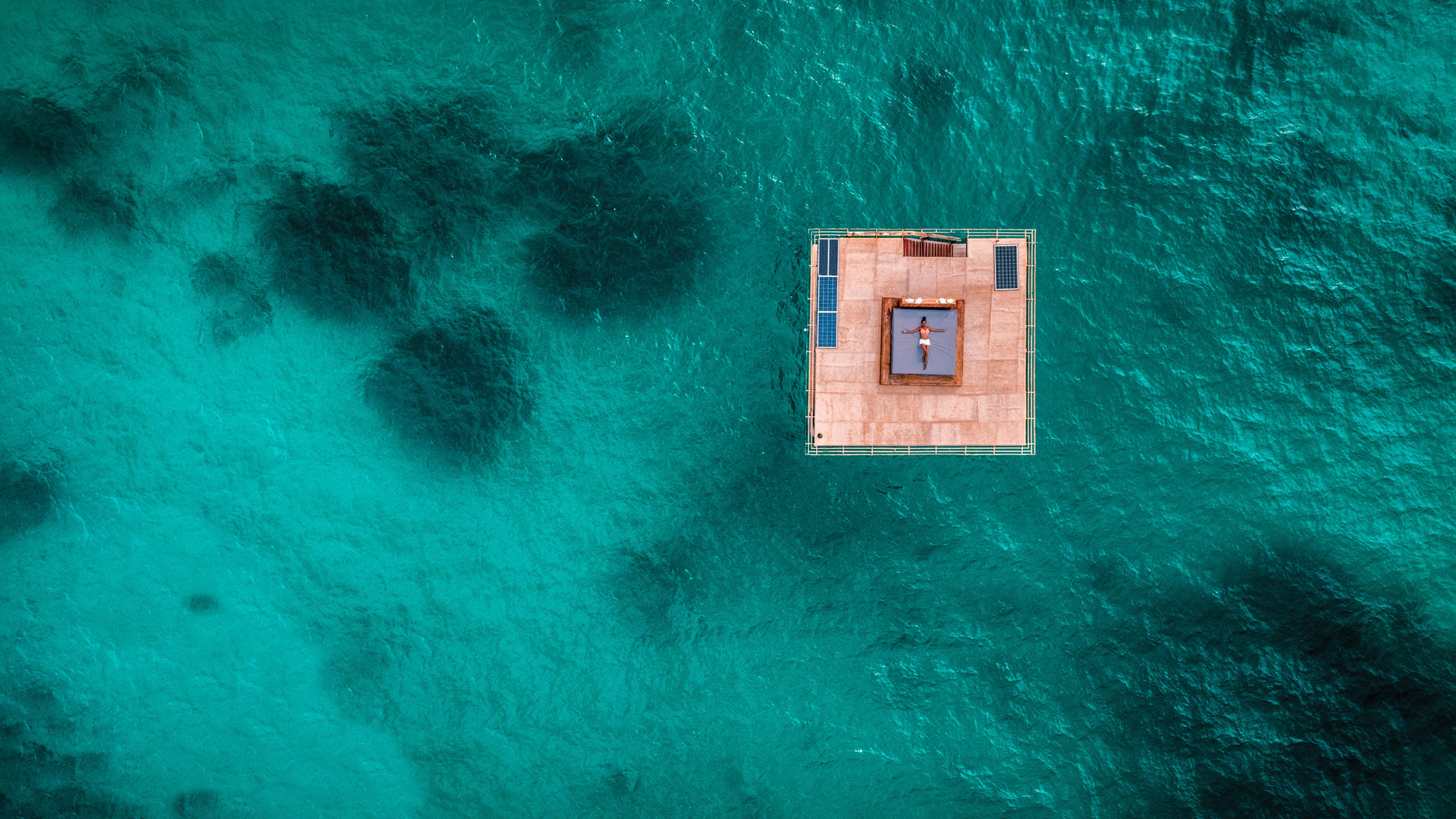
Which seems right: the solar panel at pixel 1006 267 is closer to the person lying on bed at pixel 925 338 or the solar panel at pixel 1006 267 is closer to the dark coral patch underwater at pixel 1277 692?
the person lying on bed at pixel 925 338

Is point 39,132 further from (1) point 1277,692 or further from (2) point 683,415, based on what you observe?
(1) point 1277,692

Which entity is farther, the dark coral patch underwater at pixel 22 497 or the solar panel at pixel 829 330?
the dark coral patch underwater at pixel 22 497

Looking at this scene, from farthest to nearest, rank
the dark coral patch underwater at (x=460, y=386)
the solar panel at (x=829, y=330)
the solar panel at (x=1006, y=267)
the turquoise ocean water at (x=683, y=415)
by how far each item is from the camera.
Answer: the dark coral patch underwater at (x=460, y=386), the solar panel at (x=829, y=330), the solar panel at (x=1006, y=267), the turquoise ocean water at (x=683, y=415)

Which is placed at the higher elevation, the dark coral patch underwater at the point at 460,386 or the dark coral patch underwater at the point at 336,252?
the dark coral patch underwater at the point at 336,252

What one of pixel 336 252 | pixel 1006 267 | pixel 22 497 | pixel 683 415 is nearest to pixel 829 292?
pixel 1006 267

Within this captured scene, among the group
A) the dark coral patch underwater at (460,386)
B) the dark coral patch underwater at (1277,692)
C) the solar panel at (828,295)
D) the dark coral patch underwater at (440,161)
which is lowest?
the dark coral patch underwater at (1277,692)

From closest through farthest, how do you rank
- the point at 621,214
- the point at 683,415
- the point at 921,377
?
1. the point at 921,377
2. the point at 683,415
3. the point at 621,214

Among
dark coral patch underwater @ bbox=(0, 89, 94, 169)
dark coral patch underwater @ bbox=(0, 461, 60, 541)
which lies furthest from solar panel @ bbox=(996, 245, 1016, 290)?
dark coral patch underwater @ bbox=(0, 461, 60, 541)

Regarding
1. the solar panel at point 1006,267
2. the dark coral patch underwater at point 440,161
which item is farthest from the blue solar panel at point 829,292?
the dark coral patch underwater at point 440,161
